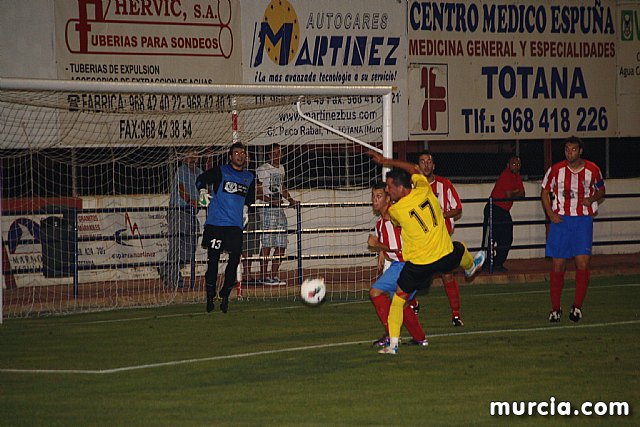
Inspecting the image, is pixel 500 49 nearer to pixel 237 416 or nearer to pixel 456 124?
pixel 456 124

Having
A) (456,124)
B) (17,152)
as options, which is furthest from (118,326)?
(456,124)

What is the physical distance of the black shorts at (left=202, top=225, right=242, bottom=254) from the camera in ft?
47.7

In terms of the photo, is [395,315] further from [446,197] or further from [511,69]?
[511,69]

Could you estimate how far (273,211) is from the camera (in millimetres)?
17781

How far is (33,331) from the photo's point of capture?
13.1 m

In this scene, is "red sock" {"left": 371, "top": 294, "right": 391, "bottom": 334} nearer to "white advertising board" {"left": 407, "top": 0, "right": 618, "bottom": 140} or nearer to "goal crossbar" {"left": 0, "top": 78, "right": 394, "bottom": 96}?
"goal crossbar" {"left": 0, "top": 78, "right": 394, "bottom": 96}

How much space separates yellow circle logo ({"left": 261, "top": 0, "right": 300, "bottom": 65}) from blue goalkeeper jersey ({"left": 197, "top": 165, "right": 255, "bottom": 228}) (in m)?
4.96

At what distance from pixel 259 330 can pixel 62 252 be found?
530 centimetres

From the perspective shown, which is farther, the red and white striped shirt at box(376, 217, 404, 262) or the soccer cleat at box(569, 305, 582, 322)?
the soccer cleat at box(569, 305, 582, 322)

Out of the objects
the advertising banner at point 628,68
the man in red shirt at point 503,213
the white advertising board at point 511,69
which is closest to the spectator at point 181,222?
the white advertising board at point 511,69

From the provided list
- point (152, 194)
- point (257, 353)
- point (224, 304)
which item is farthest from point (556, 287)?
point (152, 194)

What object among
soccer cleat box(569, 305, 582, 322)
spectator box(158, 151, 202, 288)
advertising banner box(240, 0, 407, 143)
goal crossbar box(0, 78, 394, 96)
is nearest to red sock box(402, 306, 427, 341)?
soccer cleat box(569, 305, 582, 322)

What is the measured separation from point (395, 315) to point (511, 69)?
1158cm

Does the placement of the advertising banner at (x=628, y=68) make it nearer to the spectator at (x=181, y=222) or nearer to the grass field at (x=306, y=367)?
the grass field at (x=306, y=367)
